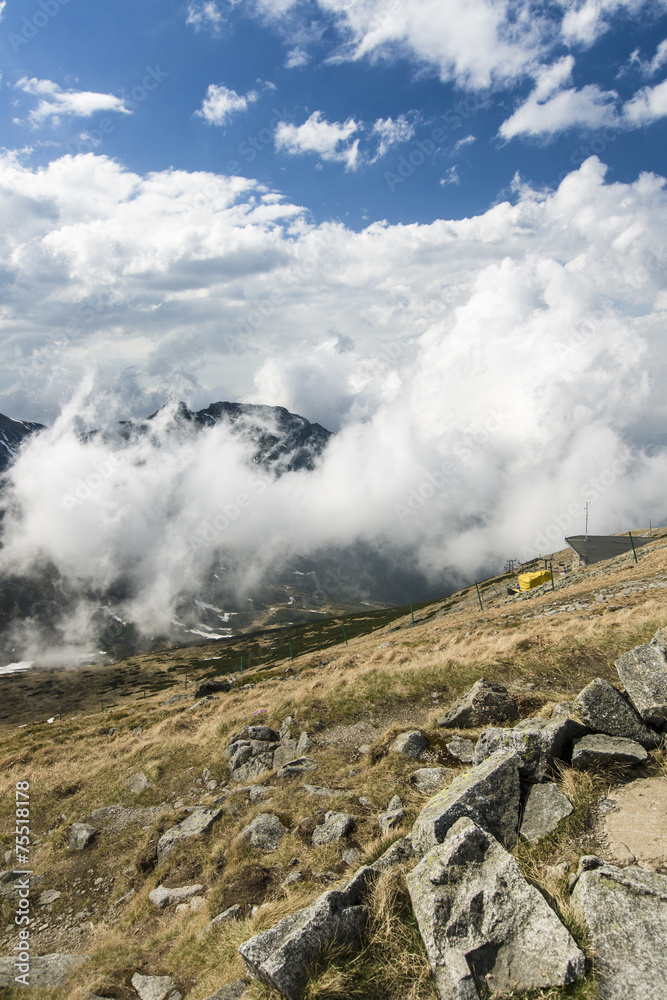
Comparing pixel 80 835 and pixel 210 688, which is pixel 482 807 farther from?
pixel 210 688

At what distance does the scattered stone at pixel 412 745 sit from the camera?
13766 millimetres

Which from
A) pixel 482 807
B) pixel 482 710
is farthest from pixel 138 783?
pixel 482 807

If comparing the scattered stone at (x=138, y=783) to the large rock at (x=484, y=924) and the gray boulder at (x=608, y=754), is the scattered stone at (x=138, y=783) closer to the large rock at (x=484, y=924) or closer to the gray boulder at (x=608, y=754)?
the large rock at (x=484, y=924)

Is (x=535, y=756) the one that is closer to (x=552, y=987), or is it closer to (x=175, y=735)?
(x=552, y=987)

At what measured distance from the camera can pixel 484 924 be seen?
19.9ft

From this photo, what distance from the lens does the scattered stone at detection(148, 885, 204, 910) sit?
11.3 metres

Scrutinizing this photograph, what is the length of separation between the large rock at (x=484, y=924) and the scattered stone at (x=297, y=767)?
8.92 metres

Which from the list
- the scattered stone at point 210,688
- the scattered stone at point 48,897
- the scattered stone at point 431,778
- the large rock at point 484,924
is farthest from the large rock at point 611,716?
the scattered stone at point 210,688

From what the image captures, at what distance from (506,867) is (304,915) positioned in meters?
2.84

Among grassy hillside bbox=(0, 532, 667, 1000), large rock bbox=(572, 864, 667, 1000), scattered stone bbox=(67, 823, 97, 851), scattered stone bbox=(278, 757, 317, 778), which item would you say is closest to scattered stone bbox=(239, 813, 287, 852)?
grassy hillside bbox=(0, 532, 667, 1000)

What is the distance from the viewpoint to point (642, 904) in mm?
5793

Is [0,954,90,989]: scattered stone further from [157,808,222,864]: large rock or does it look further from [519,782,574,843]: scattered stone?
[519,782,574,843]: scattered stone

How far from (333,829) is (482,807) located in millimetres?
4362

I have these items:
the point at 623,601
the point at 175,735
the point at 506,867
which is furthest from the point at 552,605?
the point at 506,867
